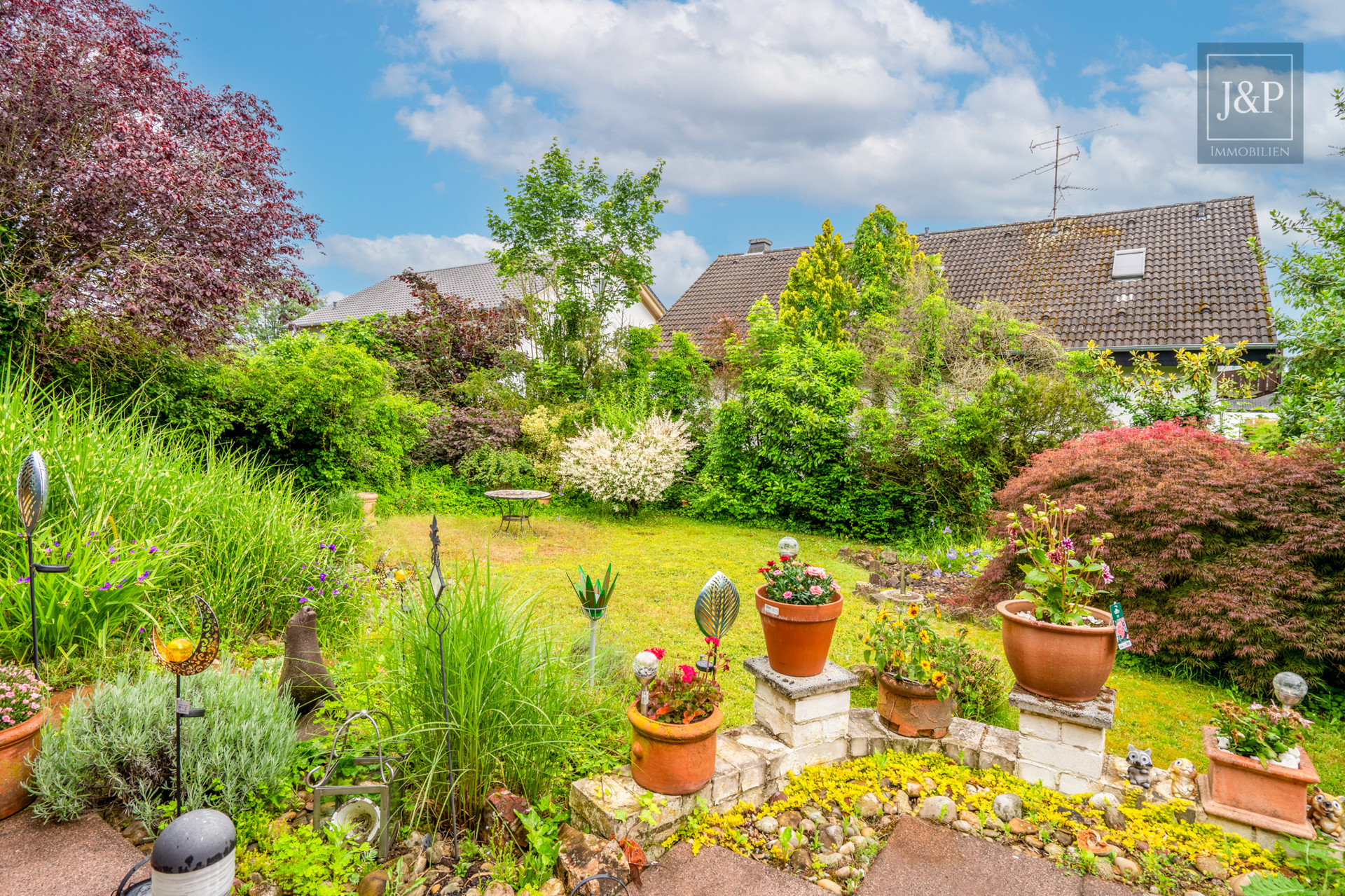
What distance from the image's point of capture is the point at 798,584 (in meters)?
3.03

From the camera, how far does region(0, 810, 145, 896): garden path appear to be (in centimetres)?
189

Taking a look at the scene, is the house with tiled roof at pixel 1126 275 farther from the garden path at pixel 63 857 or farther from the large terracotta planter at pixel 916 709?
the garden path at pixel 63 857

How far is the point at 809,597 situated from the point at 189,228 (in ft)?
22.6

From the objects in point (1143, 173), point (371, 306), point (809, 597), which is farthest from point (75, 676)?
point (371, 306)

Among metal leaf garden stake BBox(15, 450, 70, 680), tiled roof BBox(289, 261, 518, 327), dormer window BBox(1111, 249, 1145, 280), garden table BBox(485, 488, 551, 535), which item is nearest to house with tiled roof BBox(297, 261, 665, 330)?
tiled roof BBox(289, 261, 518, 327)

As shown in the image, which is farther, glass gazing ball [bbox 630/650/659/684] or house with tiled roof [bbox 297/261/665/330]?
house with tiled roof [bbox 297/261/665/330]

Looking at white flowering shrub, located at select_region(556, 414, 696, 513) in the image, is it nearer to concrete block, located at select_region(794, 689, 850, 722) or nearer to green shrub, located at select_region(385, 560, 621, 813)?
concrete block, located at select_region(794, 689, 850, 722)

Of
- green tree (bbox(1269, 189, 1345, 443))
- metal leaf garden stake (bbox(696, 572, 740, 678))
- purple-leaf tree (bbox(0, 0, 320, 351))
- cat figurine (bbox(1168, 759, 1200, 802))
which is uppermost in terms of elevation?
purple-leaf tree (bbox(0, 0, 320, 351))

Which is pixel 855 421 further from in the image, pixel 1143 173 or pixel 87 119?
pixel 87 119

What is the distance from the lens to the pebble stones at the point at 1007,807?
8.52ft

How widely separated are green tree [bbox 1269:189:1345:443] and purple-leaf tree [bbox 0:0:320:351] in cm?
923

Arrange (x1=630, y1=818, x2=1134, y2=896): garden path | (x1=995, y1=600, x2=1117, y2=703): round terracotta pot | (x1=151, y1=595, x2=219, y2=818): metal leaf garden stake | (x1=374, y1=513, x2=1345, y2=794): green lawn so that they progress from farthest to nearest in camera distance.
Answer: (x1=374, y1=513, x2=1345, y2=794): green lawn
(x1=995, y1=600, x2=1117, y2=703): round terracotta pot
(x1=630, y1=818, x2=1134, y2=896): garden path
(x1=151, y1=595, x2=219, y2=818): metal leaf garden stake

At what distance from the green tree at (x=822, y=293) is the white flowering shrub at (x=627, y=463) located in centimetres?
319

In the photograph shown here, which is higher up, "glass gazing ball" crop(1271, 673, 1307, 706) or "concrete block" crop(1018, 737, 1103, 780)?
"glass gazing ball" crop(1271, 673, 1307, 706)
